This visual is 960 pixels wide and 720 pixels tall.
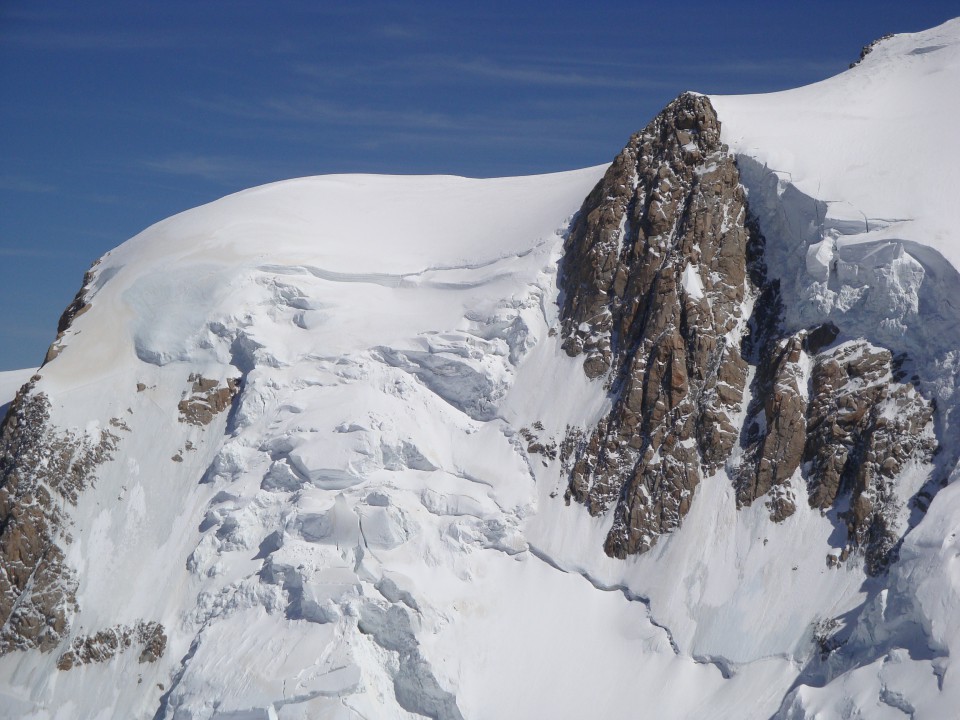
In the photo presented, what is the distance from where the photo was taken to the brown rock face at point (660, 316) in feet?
136

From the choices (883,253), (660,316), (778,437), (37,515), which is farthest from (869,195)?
(37,515)

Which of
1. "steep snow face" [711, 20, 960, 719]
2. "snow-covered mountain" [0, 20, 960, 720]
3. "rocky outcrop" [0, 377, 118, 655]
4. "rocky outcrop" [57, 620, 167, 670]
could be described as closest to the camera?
"steep snow face" [711, 20, 960, 719]

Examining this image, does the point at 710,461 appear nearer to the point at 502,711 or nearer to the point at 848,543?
the point at 848,543

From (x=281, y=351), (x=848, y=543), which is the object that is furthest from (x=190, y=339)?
(x=848, y=543)

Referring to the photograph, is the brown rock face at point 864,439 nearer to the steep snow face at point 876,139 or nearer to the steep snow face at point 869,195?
the steep snow face at point 869,195

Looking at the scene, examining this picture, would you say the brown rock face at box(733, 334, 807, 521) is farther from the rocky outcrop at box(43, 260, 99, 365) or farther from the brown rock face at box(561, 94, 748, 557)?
the rocky outcrop at box(43, 260, 99, 365)

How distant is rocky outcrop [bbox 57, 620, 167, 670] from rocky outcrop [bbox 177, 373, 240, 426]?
871 cm

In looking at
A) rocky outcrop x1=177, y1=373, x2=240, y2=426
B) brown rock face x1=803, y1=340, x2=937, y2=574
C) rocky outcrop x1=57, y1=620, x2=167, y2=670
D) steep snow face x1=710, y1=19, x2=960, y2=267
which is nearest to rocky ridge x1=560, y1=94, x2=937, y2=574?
brown rock face x1=803, y1=340, x2=937, y2=574

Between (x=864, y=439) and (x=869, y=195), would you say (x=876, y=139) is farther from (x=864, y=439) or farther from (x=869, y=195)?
(x=864, y=439)

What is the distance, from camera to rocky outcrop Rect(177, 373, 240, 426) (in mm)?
46438

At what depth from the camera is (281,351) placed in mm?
47094

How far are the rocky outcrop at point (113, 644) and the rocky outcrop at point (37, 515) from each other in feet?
3.18

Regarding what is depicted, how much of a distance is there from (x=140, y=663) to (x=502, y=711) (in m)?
13.3

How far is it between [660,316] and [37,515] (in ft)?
84.2
